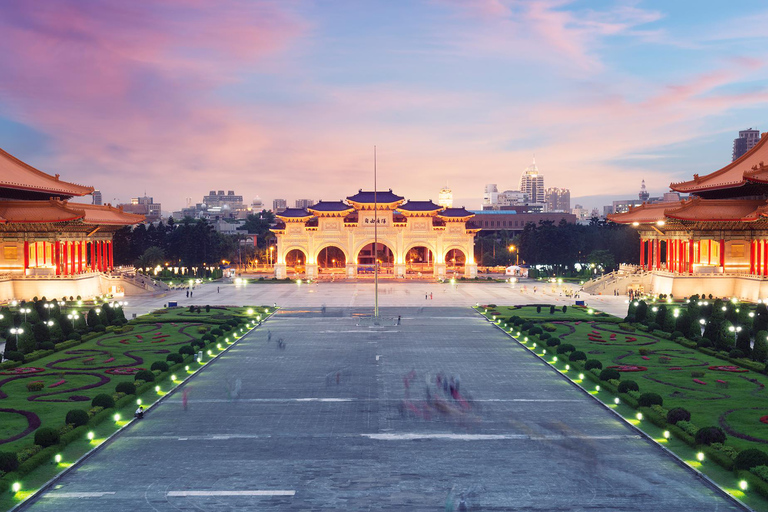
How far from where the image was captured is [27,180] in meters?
72.1

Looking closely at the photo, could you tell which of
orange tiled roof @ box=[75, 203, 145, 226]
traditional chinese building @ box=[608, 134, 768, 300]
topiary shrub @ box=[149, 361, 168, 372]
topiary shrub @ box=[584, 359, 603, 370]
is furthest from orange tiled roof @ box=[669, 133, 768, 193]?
orange tiled roof @ box=[75, 203, 145, 226]

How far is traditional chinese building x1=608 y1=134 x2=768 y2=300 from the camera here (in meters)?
66.4

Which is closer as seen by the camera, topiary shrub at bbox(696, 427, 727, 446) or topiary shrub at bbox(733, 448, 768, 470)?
topiary shrub at bbox(733, 448, 768, 470)

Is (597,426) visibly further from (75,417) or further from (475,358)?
(75,417)

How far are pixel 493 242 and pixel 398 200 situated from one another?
50011 millimetres

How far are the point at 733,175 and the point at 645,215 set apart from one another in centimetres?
1035

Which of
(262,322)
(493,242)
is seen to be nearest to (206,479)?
(262,322)

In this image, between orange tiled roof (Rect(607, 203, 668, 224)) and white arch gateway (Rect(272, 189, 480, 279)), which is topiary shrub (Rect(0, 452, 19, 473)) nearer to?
orange tiled roof (Rect(607, 203, 668, 224))

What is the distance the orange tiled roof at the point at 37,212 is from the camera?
218 ft

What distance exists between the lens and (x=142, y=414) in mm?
28094

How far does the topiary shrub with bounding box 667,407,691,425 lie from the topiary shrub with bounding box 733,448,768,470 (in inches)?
185

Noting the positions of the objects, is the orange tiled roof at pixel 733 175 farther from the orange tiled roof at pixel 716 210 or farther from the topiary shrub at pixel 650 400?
the topiary shrub at pixel 650 400

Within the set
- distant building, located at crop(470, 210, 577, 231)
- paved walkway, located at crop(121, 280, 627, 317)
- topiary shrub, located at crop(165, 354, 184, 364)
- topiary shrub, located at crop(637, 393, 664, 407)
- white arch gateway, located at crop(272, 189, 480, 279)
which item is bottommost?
topiary shrub, located at crop(637, 393, 664, 407)

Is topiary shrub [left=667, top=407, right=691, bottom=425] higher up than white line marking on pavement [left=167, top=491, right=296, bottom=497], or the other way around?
topiary shrub [left=667, top=407, right=691, bottom=425]
